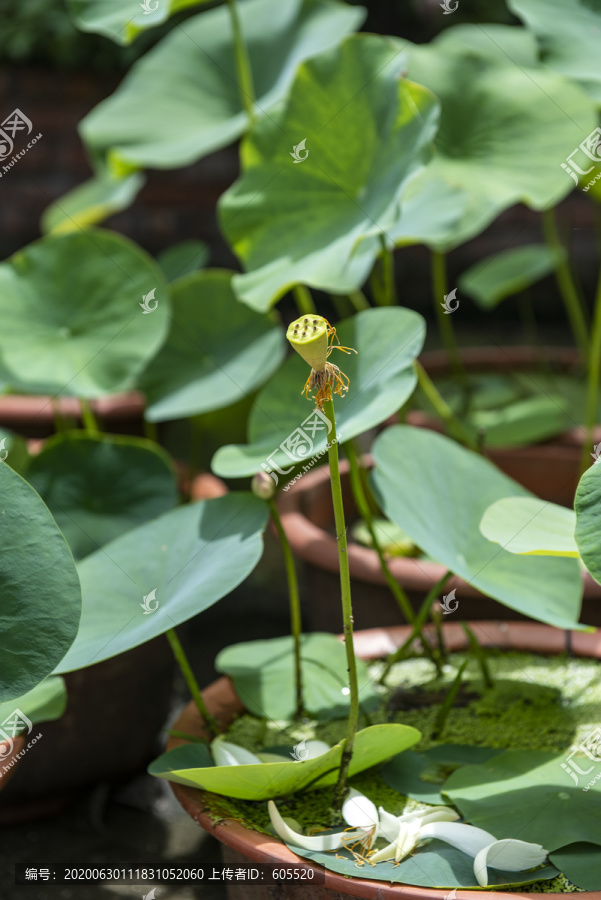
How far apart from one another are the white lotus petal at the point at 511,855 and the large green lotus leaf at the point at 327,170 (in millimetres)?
595

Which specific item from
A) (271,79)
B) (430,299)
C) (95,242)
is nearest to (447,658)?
(95,242)

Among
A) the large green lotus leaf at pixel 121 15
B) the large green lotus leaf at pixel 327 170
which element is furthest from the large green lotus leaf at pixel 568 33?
the large green lotus leaf at pixel 121 15

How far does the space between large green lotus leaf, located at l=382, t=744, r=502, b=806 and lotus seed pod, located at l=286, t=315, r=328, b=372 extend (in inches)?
16.1

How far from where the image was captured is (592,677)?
0.99 m

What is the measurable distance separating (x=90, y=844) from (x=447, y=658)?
524 millimetres

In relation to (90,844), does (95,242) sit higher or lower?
higher

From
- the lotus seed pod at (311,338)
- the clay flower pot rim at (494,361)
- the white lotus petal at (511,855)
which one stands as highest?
the lotus seed pod at (311,338)

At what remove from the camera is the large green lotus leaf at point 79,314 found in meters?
1.26

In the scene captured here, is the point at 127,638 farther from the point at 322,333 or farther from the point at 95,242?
the point at 95,242

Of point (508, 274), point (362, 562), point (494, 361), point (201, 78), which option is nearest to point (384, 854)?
point (362, 562)

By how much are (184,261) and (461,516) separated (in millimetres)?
947

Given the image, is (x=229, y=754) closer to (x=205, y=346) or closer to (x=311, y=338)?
(x=311, y=338)

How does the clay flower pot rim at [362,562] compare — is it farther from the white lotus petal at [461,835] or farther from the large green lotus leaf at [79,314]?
the white lotus petal at [461,835]

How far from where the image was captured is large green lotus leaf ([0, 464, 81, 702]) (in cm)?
72
